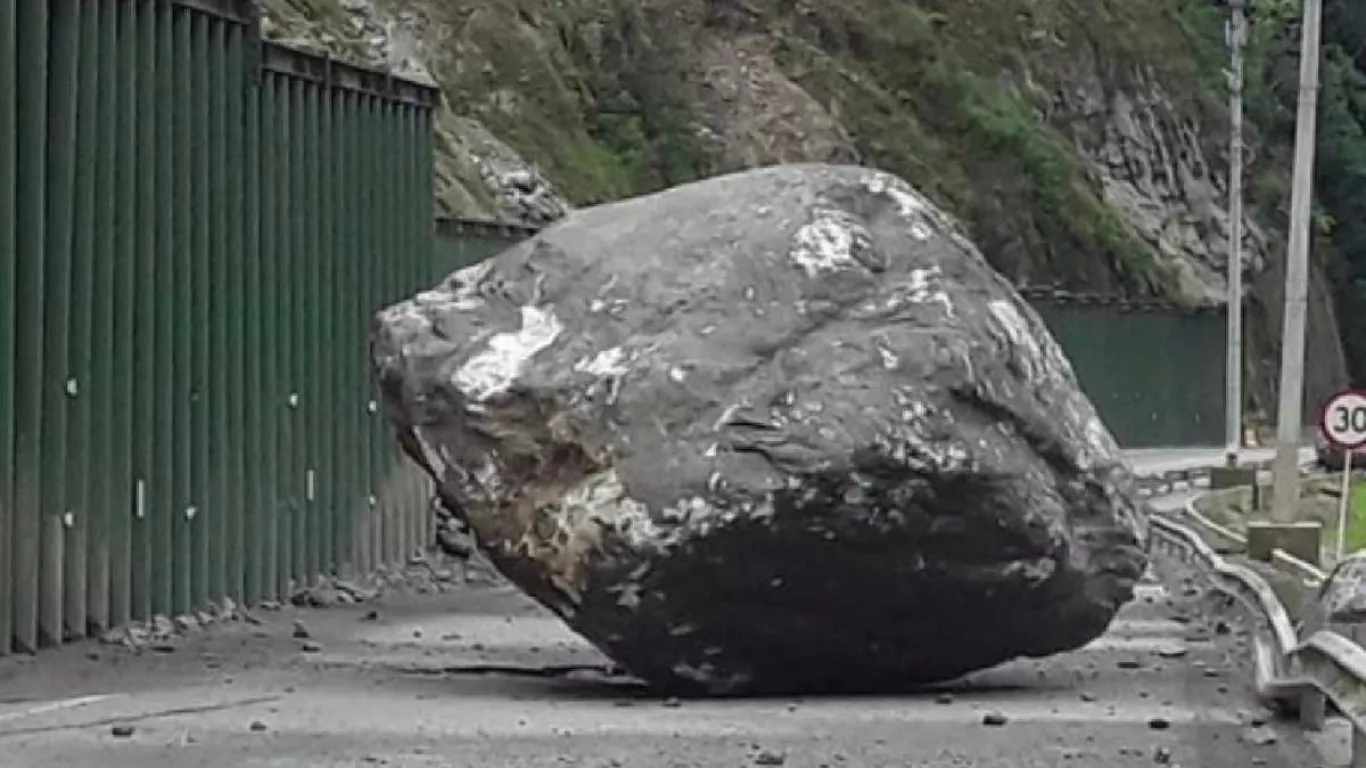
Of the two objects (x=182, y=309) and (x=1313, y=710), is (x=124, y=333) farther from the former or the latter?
(x=1313, y=710)

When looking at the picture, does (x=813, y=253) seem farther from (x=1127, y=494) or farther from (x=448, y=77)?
(x=448, y=77)

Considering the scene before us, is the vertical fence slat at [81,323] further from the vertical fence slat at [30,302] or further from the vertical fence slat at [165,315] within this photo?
the vertical fence slat at [165,315]

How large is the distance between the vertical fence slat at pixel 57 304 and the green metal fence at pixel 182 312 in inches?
0.7

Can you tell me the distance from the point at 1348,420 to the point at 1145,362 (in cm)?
3936

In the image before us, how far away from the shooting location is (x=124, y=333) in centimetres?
2011

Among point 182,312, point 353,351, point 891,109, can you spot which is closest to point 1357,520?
point 891,109

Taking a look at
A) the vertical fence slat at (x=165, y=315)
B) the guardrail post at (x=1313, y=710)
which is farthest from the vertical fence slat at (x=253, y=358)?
the guardrail post at (x=1313, y=710)

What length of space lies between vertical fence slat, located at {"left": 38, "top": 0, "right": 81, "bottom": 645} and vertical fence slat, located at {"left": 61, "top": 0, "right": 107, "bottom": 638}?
83 mm

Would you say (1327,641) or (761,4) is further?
(761,4)

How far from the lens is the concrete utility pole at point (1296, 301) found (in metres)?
31.4

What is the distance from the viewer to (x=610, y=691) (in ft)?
53.8

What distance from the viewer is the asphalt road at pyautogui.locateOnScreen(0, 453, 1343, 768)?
13094 millimetres

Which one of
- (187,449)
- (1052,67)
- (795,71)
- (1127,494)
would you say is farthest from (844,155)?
(1127,494)

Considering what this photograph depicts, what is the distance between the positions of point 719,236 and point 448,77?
35.5 meters
